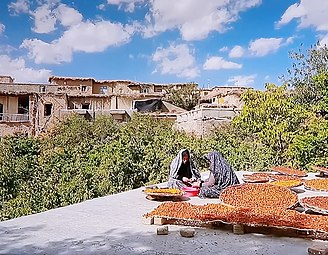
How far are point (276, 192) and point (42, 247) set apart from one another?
11.4ft

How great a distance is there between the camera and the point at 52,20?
69.2ft

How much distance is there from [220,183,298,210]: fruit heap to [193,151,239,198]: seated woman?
0.42 meters

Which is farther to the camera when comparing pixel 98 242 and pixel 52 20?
pixel 52 20

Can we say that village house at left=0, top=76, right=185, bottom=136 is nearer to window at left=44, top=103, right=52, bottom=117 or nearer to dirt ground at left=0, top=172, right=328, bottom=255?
window at left=44, top=103, right=52, bottom=117

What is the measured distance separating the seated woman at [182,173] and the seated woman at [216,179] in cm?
57

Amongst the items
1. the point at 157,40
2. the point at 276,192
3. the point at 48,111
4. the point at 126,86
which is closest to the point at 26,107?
the point at 48,111

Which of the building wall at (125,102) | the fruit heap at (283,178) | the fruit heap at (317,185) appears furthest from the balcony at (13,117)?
the fruit heap at (317,185)

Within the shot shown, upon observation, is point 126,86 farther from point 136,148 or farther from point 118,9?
point 136,148

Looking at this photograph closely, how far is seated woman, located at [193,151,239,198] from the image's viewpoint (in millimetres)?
6414

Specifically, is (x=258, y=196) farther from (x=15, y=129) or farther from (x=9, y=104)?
(x=9, y=104)

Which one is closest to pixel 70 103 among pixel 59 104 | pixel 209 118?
pixel 59 104

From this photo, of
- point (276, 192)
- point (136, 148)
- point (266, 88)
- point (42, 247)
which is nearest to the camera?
point (42, 247)

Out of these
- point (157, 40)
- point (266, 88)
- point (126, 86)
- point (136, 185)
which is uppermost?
point (157, 40)

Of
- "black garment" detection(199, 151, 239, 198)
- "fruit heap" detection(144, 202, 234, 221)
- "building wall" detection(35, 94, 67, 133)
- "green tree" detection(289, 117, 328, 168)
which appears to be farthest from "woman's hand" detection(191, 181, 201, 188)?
"building wall" detection(35, 94, 67, 133)
